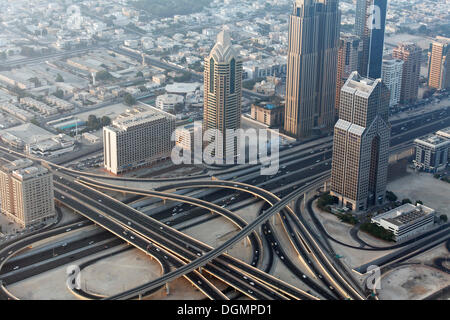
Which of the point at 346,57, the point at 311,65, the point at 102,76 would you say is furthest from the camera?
the point at 102,76

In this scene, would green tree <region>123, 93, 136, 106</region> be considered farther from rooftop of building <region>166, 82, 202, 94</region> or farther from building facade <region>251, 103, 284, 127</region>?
building facade <region>251, 103, 284, 127</region>

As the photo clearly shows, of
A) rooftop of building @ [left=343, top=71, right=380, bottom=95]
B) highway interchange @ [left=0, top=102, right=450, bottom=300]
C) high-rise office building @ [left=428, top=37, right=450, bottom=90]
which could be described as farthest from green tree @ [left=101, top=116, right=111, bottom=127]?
high-rise office building @ [left=428, top=37, right=450, bottom=90]

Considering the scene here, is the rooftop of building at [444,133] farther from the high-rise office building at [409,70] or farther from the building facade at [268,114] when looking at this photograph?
the building facade at [268,114]

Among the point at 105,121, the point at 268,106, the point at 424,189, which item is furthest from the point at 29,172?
the point at 424,189

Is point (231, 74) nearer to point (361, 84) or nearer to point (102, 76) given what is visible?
point (361, 84)

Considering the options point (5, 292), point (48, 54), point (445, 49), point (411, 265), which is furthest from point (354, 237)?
point (48, 54)

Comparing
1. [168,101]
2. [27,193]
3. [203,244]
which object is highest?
[168,101]
